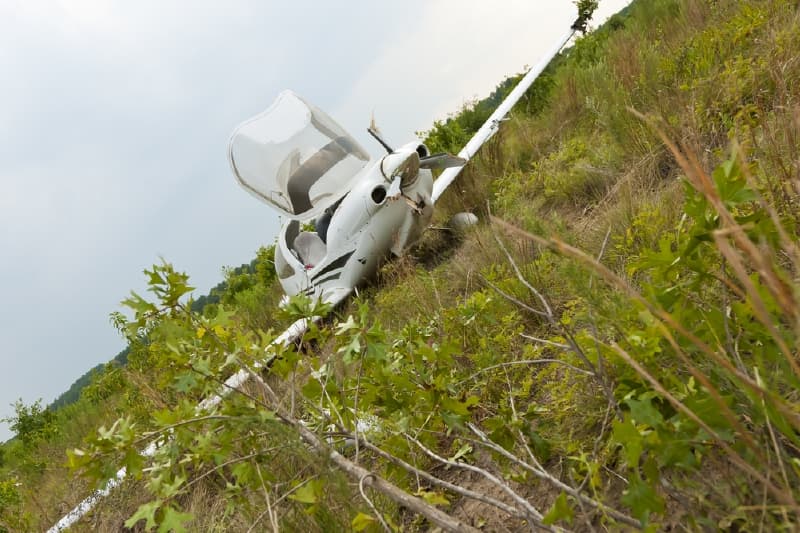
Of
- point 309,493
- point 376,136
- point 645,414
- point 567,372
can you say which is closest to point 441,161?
point 376,136

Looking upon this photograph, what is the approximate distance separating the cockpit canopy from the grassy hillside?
1.28 meters

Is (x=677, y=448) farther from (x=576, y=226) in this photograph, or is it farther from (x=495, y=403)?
(x=576, y=226)

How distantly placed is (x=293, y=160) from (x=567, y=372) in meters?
4.39

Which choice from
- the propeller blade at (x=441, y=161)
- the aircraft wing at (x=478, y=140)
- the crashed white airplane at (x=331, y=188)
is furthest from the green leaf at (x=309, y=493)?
the aircraft wing at (x=478, y=140)

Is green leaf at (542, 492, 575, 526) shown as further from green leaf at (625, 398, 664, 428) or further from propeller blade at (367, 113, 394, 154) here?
propeller blade at (367, 113, 394, 154)

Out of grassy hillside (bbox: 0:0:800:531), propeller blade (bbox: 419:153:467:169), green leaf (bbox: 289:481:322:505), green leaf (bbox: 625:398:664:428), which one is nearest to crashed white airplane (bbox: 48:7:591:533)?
propeller blade (bbox: 419:153:467:169)

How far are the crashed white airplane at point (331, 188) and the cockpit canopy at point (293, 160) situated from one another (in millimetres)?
10

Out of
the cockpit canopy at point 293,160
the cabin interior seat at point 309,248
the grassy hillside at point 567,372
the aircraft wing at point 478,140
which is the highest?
the cockpit canopy at point 293,160

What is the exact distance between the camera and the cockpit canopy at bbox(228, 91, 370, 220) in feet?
18.2

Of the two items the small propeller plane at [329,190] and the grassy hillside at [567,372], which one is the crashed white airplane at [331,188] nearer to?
the small propeller plane at [329,190]

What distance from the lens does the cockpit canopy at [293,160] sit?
18.2 feet

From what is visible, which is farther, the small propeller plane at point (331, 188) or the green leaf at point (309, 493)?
the small propeller plane at point (331, 188)

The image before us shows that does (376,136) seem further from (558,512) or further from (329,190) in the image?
(558,512)

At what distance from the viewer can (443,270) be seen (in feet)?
14.4
